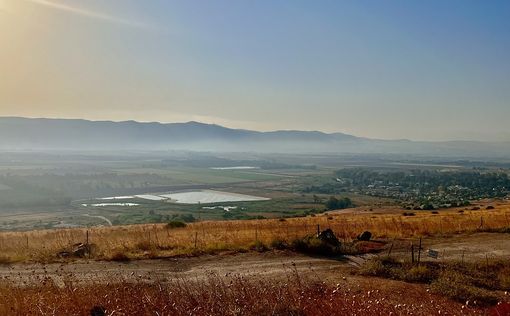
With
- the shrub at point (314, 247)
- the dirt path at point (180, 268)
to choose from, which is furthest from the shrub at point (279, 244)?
the dirt path at point (180, 268)

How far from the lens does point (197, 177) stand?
6270 inches

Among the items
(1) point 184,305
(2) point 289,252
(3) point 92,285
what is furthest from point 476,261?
(3) point 92,285

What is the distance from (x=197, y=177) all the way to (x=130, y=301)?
14983 centimetres

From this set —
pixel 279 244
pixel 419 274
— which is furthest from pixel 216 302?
pixel 279 244

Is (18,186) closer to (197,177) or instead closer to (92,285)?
(197,177)

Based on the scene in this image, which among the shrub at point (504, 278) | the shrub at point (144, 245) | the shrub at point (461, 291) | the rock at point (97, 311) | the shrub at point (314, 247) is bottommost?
the shrub at point (144, 245)

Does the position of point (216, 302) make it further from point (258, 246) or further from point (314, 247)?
point (258, 246)

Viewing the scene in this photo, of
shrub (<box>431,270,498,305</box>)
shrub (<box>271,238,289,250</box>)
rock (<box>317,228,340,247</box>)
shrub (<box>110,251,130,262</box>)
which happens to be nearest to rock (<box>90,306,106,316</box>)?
shrub (<box>431,270,498,305</box>)

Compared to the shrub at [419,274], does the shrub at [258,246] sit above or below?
below

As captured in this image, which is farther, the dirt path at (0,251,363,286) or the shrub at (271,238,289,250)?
the shrub at (271,238,289,250)

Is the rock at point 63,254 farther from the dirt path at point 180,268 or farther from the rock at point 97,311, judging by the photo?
the rock at point 97,311

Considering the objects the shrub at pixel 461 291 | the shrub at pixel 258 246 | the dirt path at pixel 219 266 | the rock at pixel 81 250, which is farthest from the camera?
the shrub at pixel 258 246

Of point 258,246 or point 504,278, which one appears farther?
point 258,246

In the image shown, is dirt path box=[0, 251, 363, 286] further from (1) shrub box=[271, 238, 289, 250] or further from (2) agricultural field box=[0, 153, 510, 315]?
(1) shrub box=[271, 238, 289, 250]
